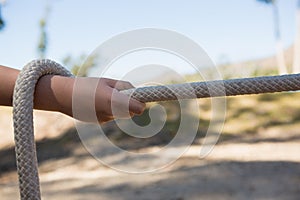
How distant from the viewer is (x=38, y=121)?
10.2 feet

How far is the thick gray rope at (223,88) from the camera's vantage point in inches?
17.9

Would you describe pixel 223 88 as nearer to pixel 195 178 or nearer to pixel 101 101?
pixel 101 101

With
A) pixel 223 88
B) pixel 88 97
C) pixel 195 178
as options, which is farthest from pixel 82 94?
pixel 195 178

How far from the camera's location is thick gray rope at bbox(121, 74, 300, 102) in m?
0.45

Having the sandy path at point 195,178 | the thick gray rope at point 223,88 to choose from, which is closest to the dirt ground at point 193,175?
the sandy path at point 195,178

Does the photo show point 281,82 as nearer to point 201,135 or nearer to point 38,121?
point 201,135

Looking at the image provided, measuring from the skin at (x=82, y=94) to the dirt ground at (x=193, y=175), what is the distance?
1.44m

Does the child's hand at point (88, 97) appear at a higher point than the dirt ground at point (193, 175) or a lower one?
higher

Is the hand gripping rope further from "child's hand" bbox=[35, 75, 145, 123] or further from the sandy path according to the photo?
the sandy path

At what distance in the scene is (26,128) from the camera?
17.2 inches

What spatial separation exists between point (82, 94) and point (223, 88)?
5.4 inches

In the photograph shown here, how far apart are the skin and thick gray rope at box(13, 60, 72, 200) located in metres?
0.01

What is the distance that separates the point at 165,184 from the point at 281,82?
1.62m

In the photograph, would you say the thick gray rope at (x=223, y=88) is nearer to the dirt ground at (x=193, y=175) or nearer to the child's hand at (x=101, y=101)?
the child's hand at (x=101, y=101)
